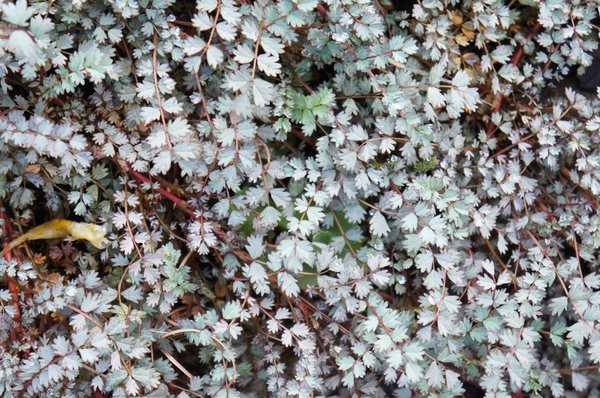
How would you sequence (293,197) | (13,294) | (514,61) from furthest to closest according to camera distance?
1. (514,61)
2. (293,197)
3. (13,294)

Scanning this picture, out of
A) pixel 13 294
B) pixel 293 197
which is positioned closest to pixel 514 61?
pixel 293 197

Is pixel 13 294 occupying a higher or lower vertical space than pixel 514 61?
lower

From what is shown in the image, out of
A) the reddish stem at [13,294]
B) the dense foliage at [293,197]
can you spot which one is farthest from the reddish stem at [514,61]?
the reddish stem at [13,294]

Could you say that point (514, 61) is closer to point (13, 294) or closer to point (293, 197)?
point (293, 197)

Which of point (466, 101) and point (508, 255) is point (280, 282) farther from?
point (508, 255)

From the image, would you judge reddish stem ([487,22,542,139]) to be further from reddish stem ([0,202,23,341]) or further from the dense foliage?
reddish stem ([0,202,23,341])

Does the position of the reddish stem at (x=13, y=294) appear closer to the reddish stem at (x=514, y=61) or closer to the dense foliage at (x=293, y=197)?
the dense foliage at (x=293, y=197)

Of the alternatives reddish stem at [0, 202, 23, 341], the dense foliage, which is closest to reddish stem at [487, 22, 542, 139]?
the dense foliage

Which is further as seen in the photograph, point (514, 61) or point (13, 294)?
point (514, 61)
